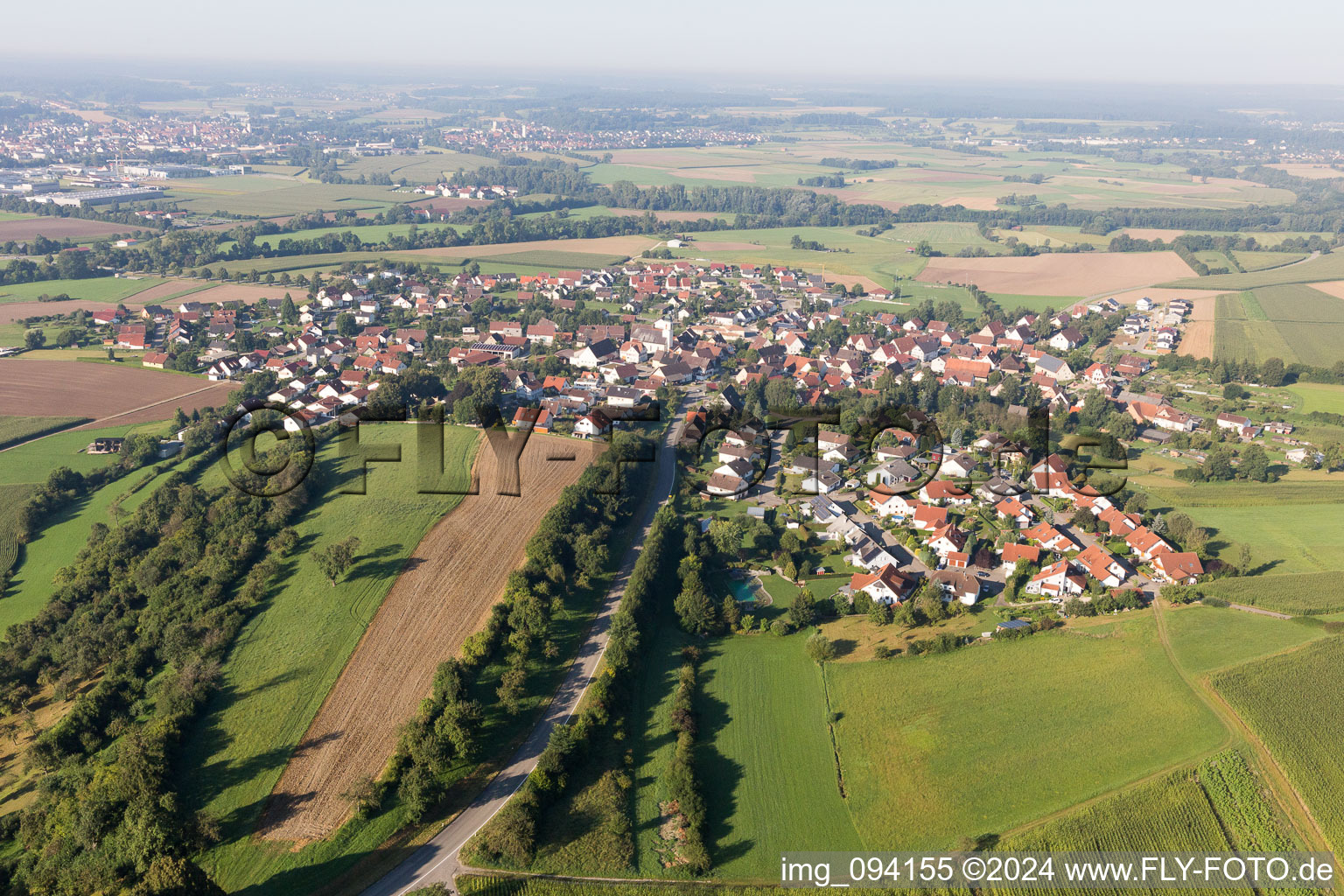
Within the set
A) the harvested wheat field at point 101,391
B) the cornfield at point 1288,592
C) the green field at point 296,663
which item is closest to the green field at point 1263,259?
the cornfield at point 1288,592

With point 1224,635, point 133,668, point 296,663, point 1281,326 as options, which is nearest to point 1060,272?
point 1281,326

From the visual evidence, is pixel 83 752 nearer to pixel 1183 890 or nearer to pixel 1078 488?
pixel 1183 890

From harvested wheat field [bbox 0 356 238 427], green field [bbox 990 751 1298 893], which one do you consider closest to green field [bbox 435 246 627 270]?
harvested wheat field [bbox 0 356 238 427]

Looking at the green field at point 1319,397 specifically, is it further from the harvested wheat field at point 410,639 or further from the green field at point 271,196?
the green field at point 271,196

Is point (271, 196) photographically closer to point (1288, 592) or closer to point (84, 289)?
point (84, 289)

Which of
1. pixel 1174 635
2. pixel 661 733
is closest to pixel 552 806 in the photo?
pixel 661 733

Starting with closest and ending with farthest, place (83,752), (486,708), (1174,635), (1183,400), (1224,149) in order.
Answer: (83,752)
(486,708)
(1174,635)
(1183,400)
(1224,149)
